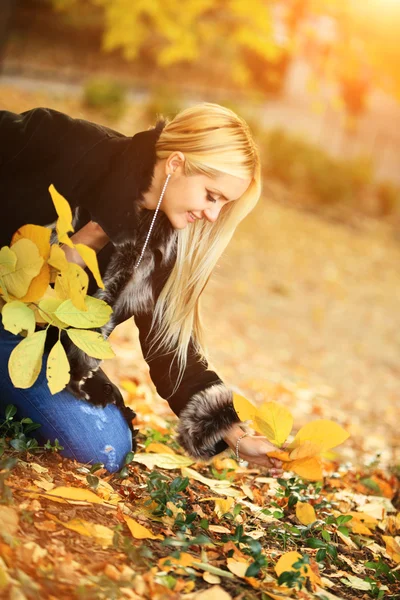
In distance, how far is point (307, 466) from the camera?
218cm

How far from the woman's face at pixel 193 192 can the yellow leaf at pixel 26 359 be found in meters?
0.53

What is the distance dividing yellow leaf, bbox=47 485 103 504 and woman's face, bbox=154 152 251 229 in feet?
2.63

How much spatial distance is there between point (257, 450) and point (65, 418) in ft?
1.94

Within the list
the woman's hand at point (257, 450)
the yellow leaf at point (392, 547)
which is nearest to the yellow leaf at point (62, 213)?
the woman's hand at point (257, 450)

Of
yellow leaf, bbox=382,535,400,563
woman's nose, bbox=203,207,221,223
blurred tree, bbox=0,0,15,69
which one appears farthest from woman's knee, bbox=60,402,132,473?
blurred tree, bbox=0,0,15,69

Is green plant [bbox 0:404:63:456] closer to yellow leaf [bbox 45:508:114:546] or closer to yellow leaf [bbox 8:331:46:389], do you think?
yellow leaf [bbox 8:331:46:389]

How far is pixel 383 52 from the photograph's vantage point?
7223mm

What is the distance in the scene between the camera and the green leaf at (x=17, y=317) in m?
2.03

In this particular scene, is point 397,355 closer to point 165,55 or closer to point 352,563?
point 165,55

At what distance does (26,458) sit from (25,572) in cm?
59

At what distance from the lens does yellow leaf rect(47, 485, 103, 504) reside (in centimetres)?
197

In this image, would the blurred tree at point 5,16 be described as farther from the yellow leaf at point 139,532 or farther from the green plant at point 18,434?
the yellow leaf at point 139,532

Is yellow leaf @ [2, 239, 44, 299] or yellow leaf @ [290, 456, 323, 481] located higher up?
yellow leaf @ [2, 239, 44, 299]

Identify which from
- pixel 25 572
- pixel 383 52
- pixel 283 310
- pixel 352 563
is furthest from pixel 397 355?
pixel 25 572
